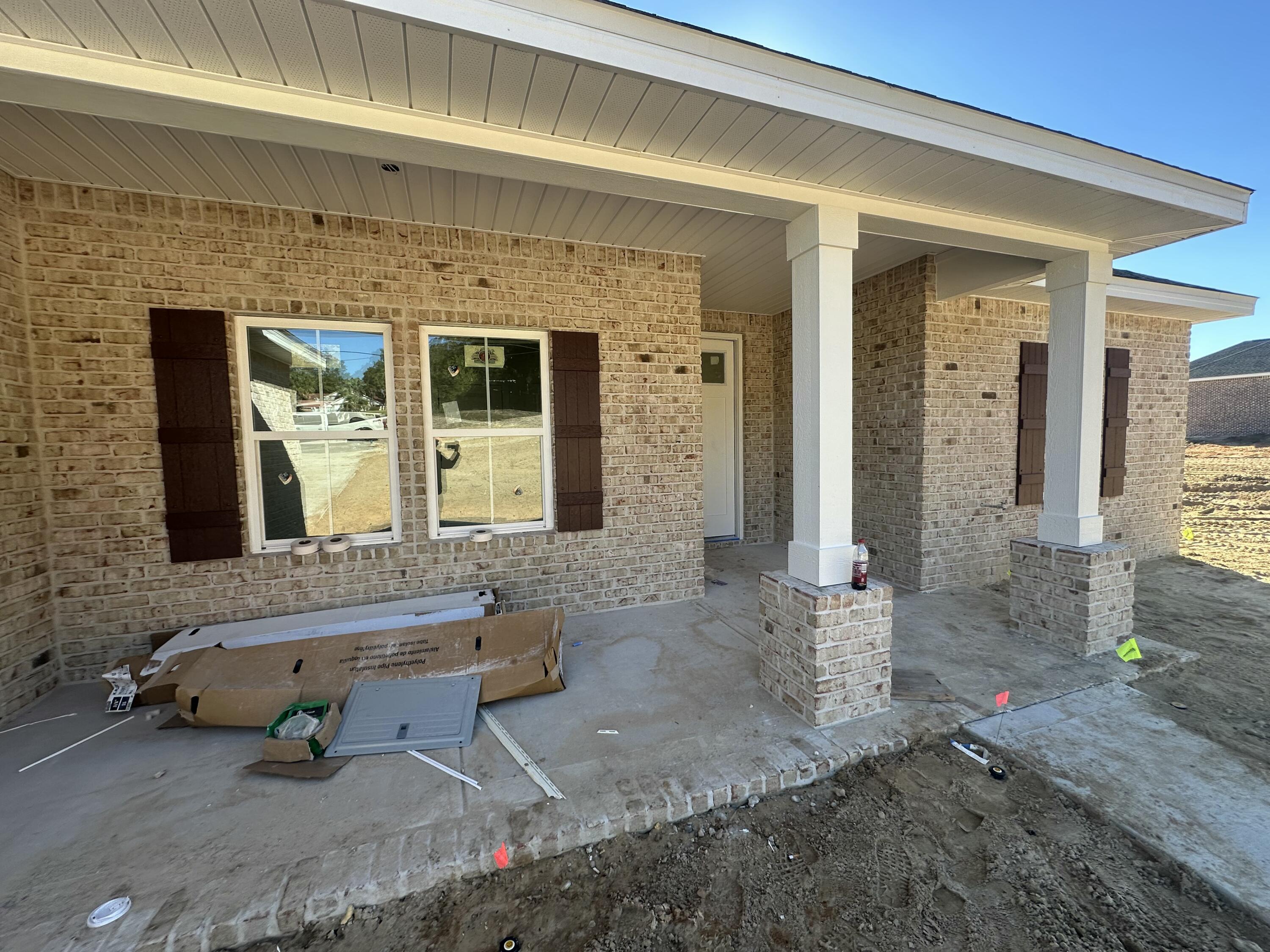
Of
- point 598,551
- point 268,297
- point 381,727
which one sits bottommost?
point 381,727

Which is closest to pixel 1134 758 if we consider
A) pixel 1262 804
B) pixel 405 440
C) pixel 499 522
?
pixel 1262 804

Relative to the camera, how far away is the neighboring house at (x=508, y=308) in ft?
6.44

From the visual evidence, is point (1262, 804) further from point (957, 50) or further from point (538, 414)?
point (957, 50)

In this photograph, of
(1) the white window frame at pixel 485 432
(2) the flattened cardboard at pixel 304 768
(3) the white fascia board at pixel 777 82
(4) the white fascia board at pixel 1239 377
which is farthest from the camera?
(4) the white fascia board at pixel 1239 377

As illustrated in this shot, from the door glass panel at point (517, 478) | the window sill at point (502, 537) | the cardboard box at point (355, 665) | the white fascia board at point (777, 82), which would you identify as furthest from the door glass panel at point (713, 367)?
the cardboard box at point (355, 665)

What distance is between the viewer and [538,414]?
4137 millimetres

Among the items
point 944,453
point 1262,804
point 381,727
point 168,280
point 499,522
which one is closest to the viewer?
point 1262,804

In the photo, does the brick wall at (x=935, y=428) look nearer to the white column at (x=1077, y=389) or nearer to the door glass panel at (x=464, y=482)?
the white column at (x=1077, y=389)

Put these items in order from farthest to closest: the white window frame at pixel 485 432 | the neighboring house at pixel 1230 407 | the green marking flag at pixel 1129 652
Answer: the neighboring house at pixel 1230 407 → the white window frame at pixel 485 432 → the green marking flag at pixel 1129 652

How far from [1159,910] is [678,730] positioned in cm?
181

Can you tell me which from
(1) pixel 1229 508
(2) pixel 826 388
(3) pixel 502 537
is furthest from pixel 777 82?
(1) pixel 1229 508

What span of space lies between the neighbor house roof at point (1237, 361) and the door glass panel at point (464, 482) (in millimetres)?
28628

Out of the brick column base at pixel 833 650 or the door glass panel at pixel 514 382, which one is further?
the door glass panel at pixel 514 382

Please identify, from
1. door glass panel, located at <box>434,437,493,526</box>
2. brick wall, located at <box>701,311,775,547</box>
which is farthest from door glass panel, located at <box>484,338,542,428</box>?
brick wall, located at <box>701,311,775,547</box>
